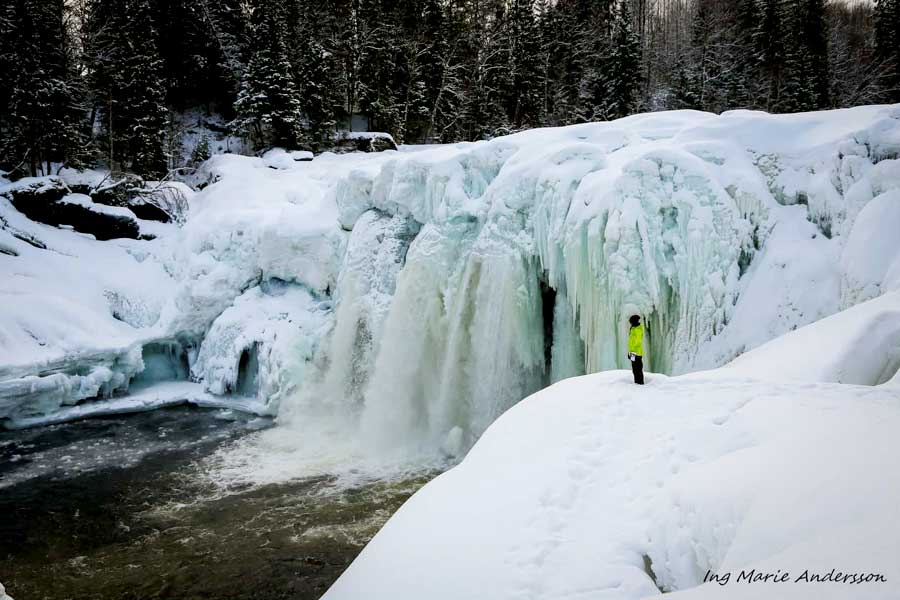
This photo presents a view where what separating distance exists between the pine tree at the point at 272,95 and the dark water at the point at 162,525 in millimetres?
16377

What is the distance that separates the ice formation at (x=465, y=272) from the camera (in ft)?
24.3

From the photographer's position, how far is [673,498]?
3279 mm

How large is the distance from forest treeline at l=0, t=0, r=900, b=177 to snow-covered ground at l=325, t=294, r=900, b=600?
22.6m

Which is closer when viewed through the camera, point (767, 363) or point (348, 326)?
point (767, 363)

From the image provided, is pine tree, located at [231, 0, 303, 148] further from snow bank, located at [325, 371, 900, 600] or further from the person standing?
snow bank, located at [325, 371, 900, 600]

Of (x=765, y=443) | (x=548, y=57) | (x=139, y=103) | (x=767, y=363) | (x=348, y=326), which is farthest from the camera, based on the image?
(x=548, y=57)

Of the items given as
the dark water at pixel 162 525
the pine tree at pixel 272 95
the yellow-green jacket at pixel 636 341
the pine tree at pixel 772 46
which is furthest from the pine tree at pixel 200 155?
the pine tree at pixel 772 46

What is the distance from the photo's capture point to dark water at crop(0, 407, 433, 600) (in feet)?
22.1

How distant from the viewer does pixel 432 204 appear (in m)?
11.5

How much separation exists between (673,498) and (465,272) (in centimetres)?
734

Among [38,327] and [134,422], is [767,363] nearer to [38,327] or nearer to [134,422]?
[134,422]

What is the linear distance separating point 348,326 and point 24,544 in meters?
6.75

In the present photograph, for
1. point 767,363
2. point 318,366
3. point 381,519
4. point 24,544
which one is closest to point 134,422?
point 318,366

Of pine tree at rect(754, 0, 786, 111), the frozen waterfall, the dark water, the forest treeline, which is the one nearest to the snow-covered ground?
the frozen waterfall
